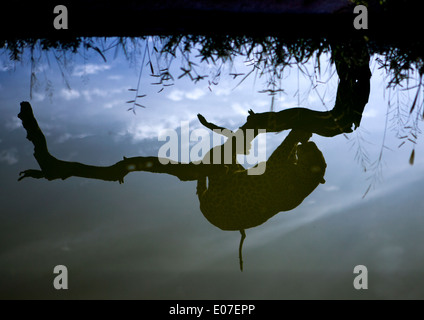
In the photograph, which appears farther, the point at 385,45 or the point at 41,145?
the point at 41,145

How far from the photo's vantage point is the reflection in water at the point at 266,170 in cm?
182

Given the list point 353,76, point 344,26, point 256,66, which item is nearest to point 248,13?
point 256,66

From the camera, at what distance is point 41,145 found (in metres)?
1.93

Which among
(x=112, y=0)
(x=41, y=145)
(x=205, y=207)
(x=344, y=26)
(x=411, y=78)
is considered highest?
(x=112, y=0)

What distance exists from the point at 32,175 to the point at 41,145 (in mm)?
229

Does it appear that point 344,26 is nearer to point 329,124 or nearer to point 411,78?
point 411,78

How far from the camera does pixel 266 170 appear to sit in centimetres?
197

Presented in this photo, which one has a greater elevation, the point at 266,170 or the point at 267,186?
the point at 266,170

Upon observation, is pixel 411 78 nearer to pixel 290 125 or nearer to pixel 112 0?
pixel 290 125

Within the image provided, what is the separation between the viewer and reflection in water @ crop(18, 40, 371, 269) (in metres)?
1.82

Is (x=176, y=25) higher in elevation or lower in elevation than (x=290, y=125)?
higher

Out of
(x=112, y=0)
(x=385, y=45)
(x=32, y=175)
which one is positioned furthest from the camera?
(x=32, y=175)

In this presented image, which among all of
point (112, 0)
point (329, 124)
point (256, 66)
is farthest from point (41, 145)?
point (329, 124)

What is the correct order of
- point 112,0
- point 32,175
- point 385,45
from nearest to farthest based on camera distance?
point 112,0 < point 385,45 < point 32,175
